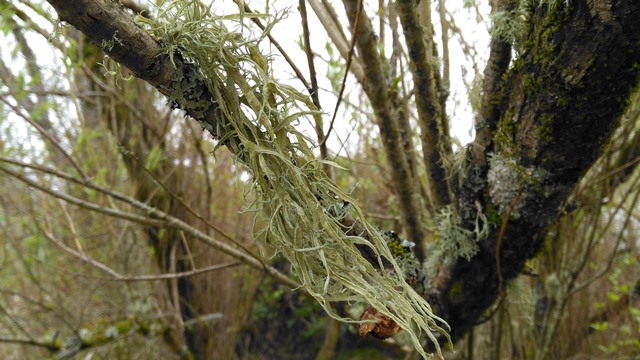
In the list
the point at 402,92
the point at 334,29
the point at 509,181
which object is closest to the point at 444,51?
the point at 402,92

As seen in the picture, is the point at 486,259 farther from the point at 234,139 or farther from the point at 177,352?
the point at 177,352

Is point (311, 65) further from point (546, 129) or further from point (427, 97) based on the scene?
point (546, 129)

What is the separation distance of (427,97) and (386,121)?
10 cm

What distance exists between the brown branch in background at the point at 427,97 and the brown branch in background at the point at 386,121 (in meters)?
0.06

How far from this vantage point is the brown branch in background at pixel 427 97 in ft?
2.86

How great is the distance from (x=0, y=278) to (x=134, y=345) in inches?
25.9

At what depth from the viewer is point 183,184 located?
1936 millimetres

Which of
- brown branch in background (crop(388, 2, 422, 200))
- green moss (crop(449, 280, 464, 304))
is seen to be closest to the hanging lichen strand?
green moss (crop(449, 280, 464, 304))

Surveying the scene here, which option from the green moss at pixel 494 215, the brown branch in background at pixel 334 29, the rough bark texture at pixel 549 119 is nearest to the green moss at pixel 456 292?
the rough bark texture at pixel 549 119

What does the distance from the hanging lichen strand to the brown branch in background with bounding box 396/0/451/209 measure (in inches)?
14.4

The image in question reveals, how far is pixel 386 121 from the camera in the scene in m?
1.03

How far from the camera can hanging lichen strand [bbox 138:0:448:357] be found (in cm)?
57

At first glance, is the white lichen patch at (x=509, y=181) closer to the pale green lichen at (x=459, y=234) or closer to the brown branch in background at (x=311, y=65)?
the pale green lichen at (x=459, y=234)

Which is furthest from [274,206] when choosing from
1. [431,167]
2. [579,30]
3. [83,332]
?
[83,332]
